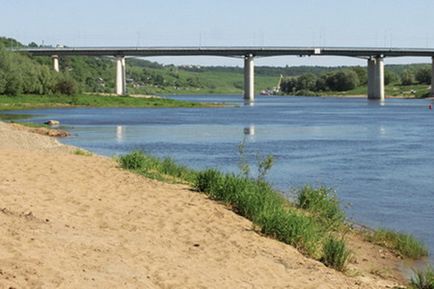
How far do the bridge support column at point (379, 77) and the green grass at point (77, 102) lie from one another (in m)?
45.6

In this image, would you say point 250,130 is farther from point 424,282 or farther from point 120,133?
point 424,282

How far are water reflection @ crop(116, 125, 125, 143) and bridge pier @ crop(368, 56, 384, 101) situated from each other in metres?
95.9

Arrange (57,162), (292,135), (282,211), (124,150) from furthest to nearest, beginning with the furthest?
(292,135) < (124,150) < (57,162) < (282,211)

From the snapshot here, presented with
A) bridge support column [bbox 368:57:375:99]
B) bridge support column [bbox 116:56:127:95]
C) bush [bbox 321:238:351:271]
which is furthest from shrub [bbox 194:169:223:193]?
bridge support column [bbox 368:57:375:99]

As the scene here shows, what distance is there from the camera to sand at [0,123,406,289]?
9.47 meters

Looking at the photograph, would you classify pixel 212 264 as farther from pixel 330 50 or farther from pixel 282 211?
pixel 330 50

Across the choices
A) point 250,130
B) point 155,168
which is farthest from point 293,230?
point 250,130

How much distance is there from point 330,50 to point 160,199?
13515 cm

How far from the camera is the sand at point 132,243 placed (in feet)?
31.1

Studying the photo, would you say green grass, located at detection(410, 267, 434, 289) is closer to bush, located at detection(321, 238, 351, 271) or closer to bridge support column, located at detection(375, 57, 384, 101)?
bush, located at detection(321, 238, 351, 271)

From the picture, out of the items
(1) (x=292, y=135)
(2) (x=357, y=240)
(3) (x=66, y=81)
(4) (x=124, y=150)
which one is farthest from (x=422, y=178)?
(3) (x=66, y=81)

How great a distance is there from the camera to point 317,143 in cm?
4881

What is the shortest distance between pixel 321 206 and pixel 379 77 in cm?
13991

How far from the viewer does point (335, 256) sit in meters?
13.0
